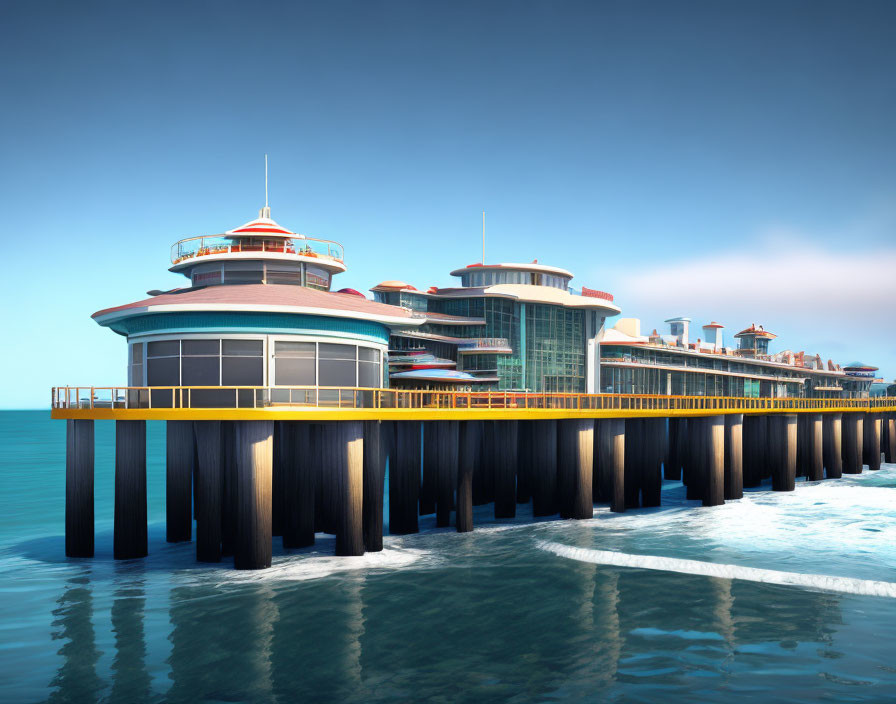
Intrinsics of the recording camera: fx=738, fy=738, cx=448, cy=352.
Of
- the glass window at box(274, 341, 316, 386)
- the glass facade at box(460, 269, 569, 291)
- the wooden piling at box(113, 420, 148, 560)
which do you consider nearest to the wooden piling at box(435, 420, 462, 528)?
the glass window at box(274, 341, 316, 386)

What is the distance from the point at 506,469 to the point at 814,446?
2783cm

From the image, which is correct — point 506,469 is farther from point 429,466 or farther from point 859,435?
point 859,435

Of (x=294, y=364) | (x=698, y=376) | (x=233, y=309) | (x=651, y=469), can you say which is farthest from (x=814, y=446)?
(x=698, y=376)

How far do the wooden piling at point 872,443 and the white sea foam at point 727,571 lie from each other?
1585 inches

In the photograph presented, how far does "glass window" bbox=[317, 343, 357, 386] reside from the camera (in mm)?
30766

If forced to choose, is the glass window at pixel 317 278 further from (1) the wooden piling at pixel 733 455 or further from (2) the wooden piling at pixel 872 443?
(2) the wooden piling at pixel 872 443

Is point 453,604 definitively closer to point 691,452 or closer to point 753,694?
point 753,694

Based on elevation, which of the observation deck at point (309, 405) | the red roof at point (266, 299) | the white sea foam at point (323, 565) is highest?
the red roof at point (266, 299)

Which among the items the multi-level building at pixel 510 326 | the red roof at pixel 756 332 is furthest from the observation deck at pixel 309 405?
the red roof at pixel 756 332

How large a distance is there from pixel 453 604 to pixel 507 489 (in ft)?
47.1

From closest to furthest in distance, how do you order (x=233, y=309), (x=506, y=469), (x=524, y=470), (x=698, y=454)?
(x=233, y=309)
(x=506, y=469)
(x=698, y=454)
(x=524, y=470)

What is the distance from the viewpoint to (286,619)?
21.6 m

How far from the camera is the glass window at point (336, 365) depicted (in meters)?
30.8

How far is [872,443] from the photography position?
60.6 metres
